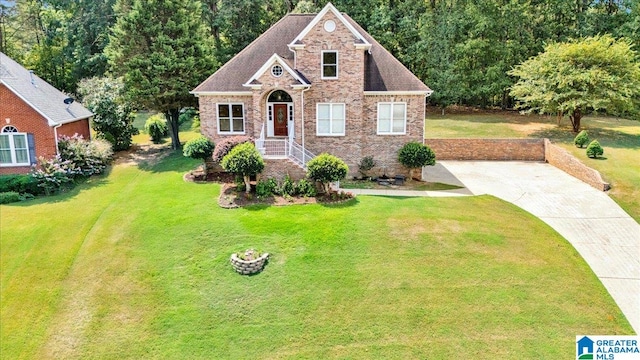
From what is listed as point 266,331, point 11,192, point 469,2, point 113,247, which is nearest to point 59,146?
point 11,192

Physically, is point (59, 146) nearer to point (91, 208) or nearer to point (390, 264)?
point (91, 208)

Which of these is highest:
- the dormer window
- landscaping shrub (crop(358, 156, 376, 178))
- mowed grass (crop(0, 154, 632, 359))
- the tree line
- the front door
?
the tree line

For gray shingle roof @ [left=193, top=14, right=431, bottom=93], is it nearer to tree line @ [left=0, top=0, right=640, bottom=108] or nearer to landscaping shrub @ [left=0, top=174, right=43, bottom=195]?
landscaping shrub @ [left=0, top=174, right=43, bottom=195]

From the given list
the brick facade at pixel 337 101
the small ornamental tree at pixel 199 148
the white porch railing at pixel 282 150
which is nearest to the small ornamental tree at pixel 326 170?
the white porch railing at pixel 282 150

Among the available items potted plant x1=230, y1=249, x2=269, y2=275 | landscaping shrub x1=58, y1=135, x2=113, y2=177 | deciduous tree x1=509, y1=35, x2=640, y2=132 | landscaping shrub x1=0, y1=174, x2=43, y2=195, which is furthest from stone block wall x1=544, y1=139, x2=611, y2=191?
landscaping shrub x1=0, y1=174, x2=43, y2=195

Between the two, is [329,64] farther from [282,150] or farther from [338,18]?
[282,150]
